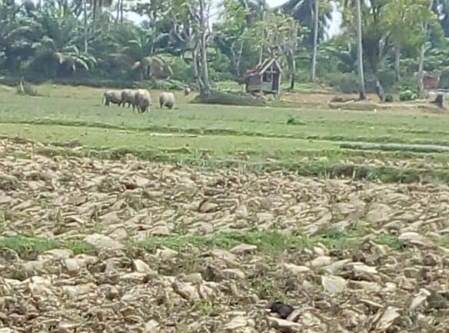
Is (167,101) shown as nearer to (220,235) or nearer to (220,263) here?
(220,235)

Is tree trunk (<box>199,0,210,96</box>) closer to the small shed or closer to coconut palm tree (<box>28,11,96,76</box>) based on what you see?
A: the small shed

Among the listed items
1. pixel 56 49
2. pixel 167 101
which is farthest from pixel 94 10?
pixel 167 101

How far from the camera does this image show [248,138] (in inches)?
720

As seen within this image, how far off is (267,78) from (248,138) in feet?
102

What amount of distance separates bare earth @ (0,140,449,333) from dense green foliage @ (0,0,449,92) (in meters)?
31.9

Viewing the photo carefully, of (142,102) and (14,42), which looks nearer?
(142,102)

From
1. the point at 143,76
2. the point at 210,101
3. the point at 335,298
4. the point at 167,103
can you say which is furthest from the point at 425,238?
the point at 143,76

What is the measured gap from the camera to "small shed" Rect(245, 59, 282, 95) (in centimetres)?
4841

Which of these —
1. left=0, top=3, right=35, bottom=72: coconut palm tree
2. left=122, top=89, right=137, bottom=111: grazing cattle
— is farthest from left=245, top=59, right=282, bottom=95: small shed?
left=122, top=89, right=137, bottom=111: grazing cattle

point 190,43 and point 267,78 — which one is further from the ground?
point 190,43

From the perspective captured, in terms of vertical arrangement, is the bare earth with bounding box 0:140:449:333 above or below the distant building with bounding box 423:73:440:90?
above

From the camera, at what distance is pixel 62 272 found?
678cm

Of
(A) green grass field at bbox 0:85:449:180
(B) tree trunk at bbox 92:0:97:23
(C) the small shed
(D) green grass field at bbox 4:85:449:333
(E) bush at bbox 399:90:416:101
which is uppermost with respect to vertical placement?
(B) tree trunk at bbox 92:0:97:23

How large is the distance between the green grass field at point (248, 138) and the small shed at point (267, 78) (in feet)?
71.1
